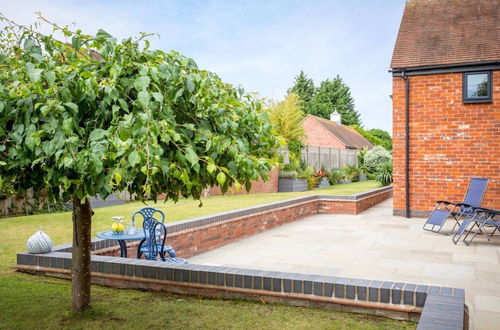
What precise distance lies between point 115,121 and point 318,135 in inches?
1513

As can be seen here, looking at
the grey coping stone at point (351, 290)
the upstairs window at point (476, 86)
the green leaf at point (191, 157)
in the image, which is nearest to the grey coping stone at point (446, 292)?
the grey coping stone at point (351, 290)

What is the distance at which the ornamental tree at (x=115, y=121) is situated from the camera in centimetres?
260

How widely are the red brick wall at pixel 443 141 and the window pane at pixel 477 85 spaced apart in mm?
217

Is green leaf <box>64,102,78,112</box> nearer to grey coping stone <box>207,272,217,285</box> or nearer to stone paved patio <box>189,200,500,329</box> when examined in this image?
grey coping stone <box>207,272,217,285</box>

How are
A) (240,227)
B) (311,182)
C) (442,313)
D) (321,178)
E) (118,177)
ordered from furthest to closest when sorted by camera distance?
1. (321,178)
2. (311,182)
3. (240,227)
4. (442,313)
5. (118,177)

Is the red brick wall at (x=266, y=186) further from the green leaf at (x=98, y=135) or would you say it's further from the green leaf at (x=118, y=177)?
the green leaf at (x=118, y=177)

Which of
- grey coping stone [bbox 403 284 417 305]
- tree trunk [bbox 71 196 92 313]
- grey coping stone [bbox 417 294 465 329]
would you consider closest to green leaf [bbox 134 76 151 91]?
tree trunk [bbox 71 196 92 313]

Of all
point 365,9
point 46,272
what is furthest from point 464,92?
point 365,9

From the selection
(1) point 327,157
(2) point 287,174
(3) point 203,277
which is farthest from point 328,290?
(1) point 327,157

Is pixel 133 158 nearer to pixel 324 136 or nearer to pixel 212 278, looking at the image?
pixel 212 278

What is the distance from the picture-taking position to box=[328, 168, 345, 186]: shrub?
27.1 meters

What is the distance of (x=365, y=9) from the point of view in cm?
2720

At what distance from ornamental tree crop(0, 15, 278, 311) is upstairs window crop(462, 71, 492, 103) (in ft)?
32.9

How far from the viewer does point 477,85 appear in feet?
39.4
